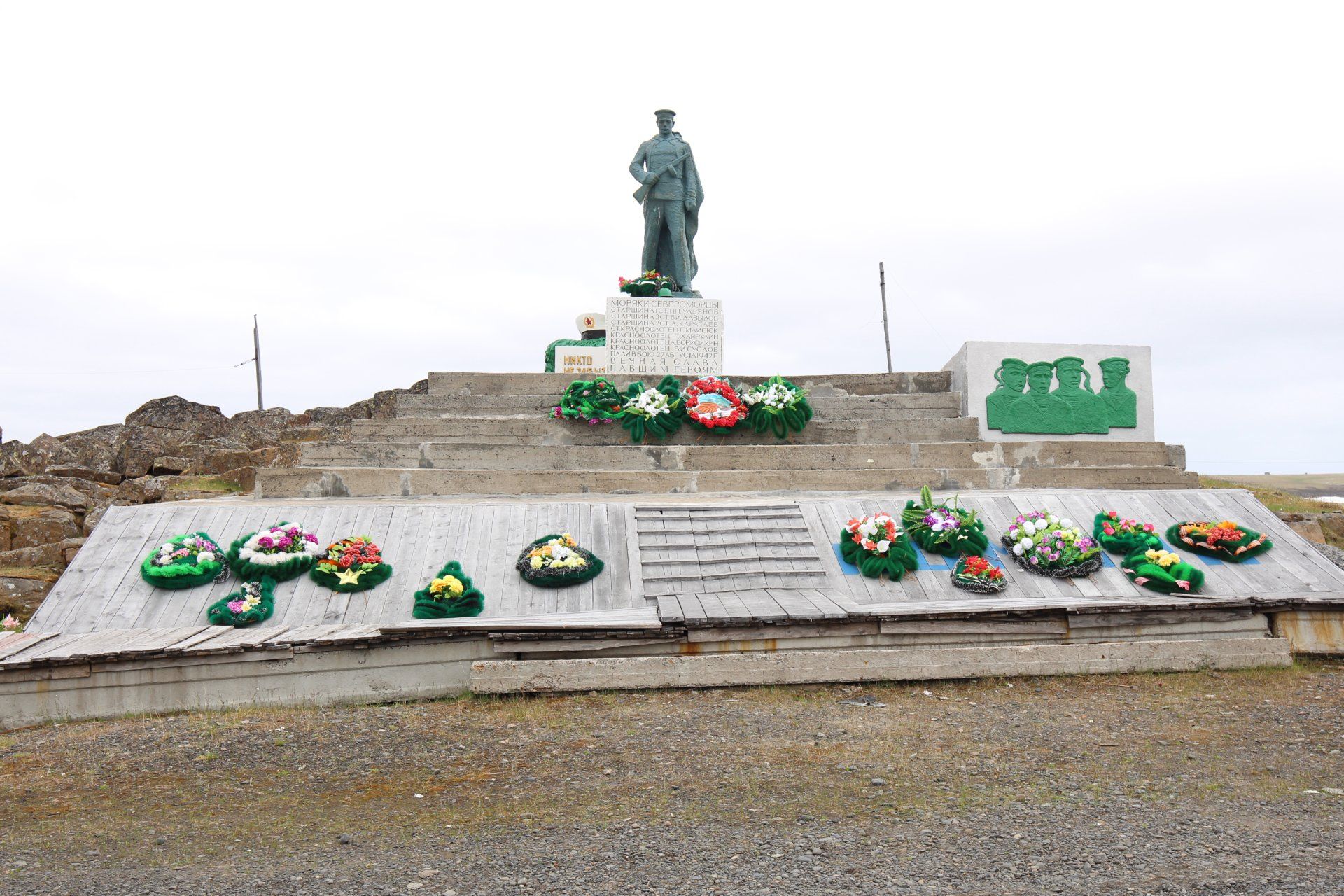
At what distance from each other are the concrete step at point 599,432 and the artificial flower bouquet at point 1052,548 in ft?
10.0

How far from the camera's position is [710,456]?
9.95 meters

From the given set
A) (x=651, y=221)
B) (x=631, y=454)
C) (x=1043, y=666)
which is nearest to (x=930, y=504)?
(x=1043, y=666)

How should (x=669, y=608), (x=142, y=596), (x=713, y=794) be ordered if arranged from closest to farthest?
(x=713, y=794) → (x=669, y=608) → (x=142, y=596)

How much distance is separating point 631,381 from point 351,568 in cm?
505

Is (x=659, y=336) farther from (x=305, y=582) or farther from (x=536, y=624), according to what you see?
(x=536, y=624)

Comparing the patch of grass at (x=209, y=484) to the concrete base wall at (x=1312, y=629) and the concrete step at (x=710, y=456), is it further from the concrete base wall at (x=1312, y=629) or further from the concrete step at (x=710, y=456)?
the concrete base wall at (x=1312, y=629)

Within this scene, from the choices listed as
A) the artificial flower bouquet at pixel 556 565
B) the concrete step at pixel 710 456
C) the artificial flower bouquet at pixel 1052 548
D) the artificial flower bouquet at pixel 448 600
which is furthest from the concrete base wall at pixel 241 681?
the concrete step at pixel 710 456

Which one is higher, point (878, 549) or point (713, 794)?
point (878, 549)

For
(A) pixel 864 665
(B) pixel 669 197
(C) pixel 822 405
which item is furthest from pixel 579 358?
(A) pixel 864 665

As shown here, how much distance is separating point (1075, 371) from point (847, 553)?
14.5 feet

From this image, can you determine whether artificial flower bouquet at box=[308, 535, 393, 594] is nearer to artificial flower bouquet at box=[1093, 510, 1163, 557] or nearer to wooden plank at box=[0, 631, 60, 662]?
wooden plank at box=[0, 631, 60, 662]

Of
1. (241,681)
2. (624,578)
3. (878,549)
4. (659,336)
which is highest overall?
(659,336)

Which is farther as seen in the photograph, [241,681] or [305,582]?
[305,582]

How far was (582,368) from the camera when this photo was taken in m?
13.5
